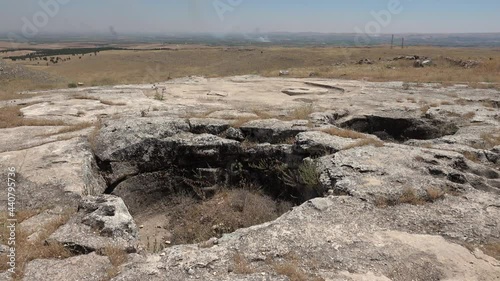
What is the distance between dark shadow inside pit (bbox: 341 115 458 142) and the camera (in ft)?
33.6

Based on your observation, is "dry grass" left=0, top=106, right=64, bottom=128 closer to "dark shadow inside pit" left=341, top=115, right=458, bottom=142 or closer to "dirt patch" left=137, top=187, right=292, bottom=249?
"dirt patch" left=137, top=187, right=292, bottom=249

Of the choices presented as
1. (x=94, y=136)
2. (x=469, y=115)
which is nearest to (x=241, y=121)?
(x=94, y=136)

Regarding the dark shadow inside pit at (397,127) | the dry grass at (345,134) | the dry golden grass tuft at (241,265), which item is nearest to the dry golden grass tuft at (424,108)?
the dark shadow inside pit at (397,127)

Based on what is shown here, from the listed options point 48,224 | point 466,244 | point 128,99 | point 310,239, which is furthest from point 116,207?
point 128,99

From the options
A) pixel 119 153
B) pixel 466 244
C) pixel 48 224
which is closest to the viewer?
pixel 466 244

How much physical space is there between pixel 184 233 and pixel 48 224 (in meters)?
2.52

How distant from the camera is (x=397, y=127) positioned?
34.6 ft

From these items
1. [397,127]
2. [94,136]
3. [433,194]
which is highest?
[94,136]

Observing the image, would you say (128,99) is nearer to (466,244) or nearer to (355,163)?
(355,163)

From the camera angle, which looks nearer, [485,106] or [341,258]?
[341,258]

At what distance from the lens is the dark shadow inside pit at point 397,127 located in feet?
33.6

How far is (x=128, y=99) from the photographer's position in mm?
12664

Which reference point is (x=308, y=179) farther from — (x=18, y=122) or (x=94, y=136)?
(x=18, y=122)

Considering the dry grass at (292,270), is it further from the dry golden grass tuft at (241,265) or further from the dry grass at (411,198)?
the dry grass at (411,198)
